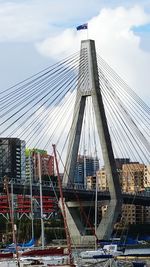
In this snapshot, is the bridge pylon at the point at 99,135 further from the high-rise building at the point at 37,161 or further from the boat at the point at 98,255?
the boat at the point at 98,255

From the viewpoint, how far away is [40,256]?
42.2 metres

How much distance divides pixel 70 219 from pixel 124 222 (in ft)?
199

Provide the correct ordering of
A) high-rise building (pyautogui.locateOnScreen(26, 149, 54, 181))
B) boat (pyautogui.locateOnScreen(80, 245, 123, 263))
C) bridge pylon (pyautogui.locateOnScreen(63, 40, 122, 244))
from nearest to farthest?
1. boat (pyautogui.locateOnScreen(80, 245, 123, 263))
2. bridge pylon (pyautogui.locateOnScreen(63, 40, 122, 244))
3. high-rise building (pyautogui.locateOnScreen(26, 149, 54, 181))

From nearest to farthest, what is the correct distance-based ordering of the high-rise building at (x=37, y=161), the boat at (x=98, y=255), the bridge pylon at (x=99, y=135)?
the boat at (x=98, y=255), the bridge pylon at (x=99, y=135), the high-rise building at (x=37, y=161)

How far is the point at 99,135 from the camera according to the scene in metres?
61.1

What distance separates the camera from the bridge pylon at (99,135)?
60.8 meters

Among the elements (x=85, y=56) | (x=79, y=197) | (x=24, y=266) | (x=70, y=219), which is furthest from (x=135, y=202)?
(x=24, y=266)

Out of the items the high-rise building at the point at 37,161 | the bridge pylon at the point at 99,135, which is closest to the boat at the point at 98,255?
the high-rise building at the point at 37,161

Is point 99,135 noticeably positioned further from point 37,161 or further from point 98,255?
point 98,255

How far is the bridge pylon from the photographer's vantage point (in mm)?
60750

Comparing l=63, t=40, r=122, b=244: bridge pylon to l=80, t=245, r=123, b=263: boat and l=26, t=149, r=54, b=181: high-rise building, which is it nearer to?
l=26, t=149, r=54, b=181: high-rise building

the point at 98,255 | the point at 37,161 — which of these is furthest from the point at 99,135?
the point at 98,255

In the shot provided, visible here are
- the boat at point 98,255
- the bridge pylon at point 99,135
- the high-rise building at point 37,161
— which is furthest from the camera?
the high-rise building at point 37,161

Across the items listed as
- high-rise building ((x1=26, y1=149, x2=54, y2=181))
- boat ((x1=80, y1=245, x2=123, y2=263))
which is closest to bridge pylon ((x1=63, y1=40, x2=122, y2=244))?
high-rise building ((x1=26, y1=149, x2=54, y2=181))
